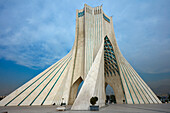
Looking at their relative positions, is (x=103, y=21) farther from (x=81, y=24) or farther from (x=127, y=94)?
(x=127, y=94)

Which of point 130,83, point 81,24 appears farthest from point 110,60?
point 81,24

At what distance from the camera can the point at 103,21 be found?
63.6 feet

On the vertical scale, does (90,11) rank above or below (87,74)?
above

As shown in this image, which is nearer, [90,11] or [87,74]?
[87,74]

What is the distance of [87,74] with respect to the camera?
487 inches

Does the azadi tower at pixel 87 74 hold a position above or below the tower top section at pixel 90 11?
below

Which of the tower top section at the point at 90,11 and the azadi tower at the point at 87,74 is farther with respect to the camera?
the tower top section at the point at 90,11

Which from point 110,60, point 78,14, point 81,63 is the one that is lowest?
point 81,63

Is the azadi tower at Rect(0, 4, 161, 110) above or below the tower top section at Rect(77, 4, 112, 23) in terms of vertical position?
below

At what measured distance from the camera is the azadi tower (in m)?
12.4

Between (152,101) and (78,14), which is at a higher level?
(78,14)

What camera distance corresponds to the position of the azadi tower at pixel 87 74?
12383 millimetres

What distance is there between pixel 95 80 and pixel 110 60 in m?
12.0

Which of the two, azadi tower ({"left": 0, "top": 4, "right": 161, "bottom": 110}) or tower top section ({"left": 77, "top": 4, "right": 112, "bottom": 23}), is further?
tower top section ({"left": 77, "top": 4, "right": 112, "bottom": 23})
